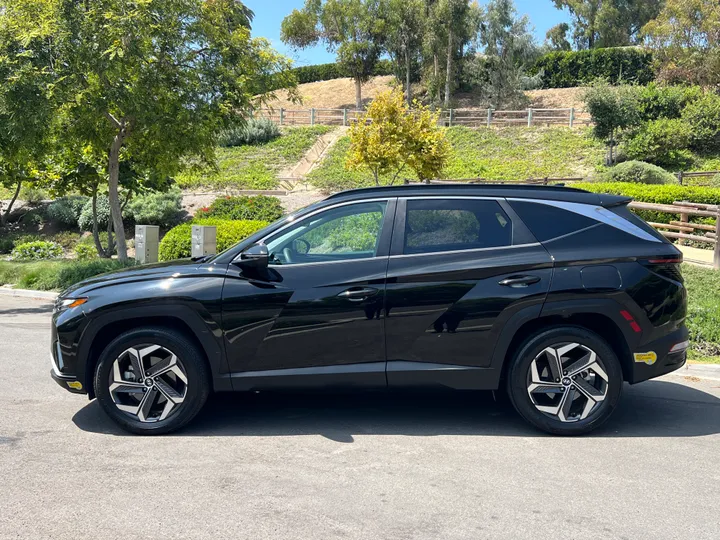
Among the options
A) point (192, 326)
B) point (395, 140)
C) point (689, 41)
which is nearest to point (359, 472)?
point (192, 326)

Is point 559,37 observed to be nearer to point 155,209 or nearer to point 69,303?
point 155,209


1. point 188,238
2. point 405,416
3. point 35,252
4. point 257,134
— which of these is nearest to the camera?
point 405,416

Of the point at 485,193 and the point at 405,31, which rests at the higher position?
the point at 405,31

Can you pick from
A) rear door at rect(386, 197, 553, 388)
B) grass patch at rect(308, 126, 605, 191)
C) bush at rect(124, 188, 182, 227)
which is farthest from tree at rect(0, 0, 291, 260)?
grass patch at rect(308, 126, 605, 191)

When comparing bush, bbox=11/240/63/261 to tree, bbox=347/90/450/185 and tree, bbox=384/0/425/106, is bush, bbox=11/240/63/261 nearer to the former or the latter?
tree, bbox=347/90/450/185

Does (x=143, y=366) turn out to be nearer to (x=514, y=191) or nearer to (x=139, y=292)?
(x=139, y=292)

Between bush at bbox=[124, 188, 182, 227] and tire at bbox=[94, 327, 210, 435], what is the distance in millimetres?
18513

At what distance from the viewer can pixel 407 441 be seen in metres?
5.12

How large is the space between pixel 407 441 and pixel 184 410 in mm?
1629

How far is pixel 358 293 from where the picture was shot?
514 cm

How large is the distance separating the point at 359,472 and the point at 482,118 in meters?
40.8

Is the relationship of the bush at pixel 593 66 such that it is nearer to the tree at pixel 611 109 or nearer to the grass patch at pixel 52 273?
the tree at pixel 611 109

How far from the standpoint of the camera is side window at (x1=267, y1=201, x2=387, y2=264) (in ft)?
17.7

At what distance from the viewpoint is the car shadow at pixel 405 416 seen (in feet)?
17.5
